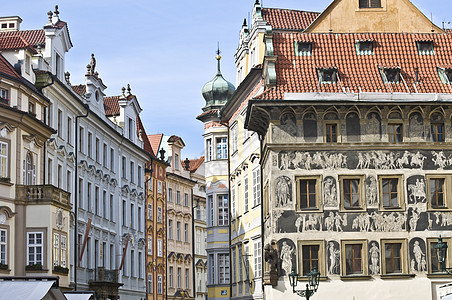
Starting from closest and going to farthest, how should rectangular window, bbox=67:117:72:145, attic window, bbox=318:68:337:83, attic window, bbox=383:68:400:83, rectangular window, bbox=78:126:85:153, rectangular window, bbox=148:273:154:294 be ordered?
attic window, bbox=318:68:337:83 → attic window, bbox=383:68:400:83 → rectangular window, bbox=67:117:72:145 → rectangular window, bbox=78:126:85:153 → rectangular window, bbox=148:273:154:294

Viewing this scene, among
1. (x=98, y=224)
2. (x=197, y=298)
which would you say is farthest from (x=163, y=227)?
(x=98, y=224)

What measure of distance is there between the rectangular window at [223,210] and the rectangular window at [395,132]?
53.6 ft

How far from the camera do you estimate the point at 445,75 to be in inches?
1553

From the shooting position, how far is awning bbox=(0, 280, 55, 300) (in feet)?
74.8

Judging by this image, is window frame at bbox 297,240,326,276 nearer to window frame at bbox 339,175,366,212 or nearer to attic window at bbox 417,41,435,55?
window frame at bbox 339,175,366,212

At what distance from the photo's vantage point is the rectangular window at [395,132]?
124 ft

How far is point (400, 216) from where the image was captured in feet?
122

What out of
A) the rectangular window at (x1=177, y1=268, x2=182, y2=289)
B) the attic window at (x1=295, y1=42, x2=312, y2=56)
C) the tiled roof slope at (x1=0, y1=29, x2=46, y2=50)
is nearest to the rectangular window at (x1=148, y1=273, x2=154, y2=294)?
the rectangular window at (x1=177, y1=268, x2=182, y2=289)

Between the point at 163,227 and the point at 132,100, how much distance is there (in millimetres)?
13377

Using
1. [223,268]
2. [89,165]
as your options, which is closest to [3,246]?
[89,165]

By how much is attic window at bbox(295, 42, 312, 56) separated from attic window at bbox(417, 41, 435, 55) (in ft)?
16.0

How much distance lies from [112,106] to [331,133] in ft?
88.0

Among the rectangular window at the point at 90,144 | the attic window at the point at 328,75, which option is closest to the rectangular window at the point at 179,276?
the rectangular window at the point at 90,144

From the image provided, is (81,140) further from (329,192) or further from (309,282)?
(309,282)
